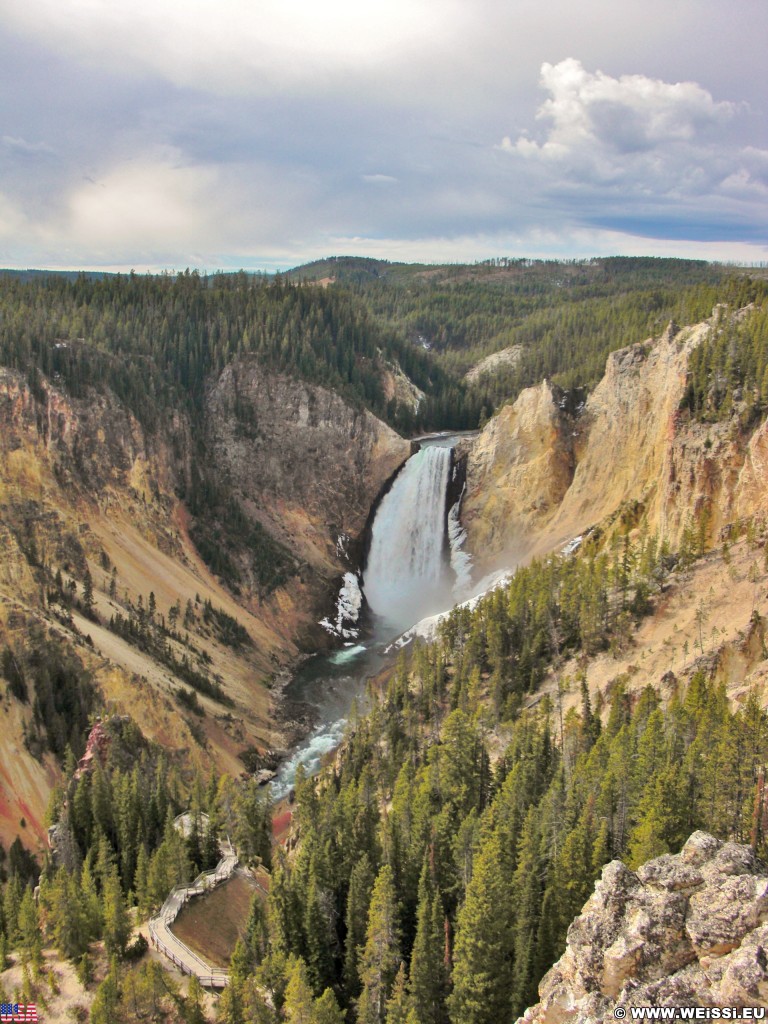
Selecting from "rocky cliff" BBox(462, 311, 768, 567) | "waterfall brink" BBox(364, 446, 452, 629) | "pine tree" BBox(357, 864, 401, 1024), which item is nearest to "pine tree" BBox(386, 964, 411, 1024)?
"pine tree" BBox(357, 864, 401, 1024)

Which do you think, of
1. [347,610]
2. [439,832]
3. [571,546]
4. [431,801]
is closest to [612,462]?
[571,546]

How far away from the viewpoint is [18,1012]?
3102cm

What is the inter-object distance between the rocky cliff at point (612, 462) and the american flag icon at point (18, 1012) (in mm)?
45264

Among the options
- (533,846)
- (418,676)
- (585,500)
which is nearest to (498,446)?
(585,500)

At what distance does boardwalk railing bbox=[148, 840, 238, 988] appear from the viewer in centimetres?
3234

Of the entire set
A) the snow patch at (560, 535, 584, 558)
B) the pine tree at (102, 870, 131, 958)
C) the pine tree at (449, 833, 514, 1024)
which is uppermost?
the snow patch at (560, 535, 584, 558)

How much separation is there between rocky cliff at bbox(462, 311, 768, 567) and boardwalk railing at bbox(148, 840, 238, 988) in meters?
36.5

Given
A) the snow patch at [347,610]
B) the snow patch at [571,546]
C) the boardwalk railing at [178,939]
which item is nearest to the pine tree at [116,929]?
the boardwalk railing at [178,939]

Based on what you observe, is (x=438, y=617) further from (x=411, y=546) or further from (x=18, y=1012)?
(x=18, y=1012)

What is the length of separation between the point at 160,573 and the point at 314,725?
19.7m

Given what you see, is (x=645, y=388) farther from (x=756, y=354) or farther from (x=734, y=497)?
(x=734, y=497)

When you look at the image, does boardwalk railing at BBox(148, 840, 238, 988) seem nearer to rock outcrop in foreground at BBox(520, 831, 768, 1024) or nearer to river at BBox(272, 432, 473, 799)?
rock outcrop in foreground at BBox(520, 831, 768, 1024)

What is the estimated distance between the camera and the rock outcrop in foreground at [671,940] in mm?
13273

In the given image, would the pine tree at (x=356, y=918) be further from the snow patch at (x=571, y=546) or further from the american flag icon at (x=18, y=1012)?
the snow patch at (x=571, y=546)
